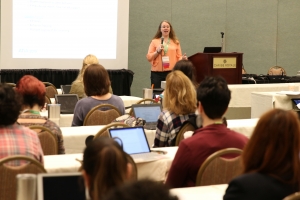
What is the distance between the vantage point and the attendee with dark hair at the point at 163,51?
9.15 metres

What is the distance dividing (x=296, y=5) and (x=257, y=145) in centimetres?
1095

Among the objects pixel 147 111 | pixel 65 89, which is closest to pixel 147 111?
pixel 147 111

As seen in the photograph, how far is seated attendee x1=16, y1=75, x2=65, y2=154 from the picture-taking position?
4.05 meters

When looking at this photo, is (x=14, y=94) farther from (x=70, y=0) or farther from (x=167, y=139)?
(x=70, y=0)

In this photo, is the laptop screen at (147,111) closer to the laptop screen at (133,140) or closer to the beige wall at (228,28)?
the laptop screen at (133,140)

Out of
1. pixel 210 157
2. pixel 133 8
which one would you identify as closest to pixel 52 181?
pixel 210 157

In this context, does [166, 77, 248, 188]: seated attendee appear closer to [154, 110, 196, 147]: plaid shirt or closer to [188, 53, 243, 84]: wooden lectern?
[154, 110, 196, 147]: plaid shirt

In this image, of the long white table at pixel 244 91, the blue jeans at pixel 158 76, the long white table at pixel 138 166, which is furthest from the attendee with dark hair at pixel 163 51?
the long white table at pixel 138 166

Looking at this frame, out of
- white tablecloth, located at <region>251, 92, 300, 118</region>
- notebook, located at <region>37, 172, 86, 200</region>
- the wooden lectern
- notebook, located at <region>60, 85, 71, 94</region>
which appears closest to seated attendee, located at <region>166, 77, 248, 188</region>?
notebook, located at <region>37, 172, 86, 200</region>

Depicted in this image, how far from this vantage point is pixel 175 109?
4371 millimetres

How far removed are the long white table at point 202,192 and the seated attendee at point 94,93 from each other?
2.55 m

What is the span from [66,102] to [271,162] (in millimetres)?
4220

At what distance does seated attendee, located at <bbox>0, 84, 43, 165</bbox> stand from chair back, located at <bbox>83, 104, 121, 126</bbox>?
79.6 inches

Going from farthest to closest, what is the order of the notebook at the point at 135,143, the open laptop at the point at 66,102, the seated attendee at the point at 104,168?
1. the open laptop at the point at 66,102
2. the notebook at the point at 135,143
3. the seated attendee at the point at 104,168
